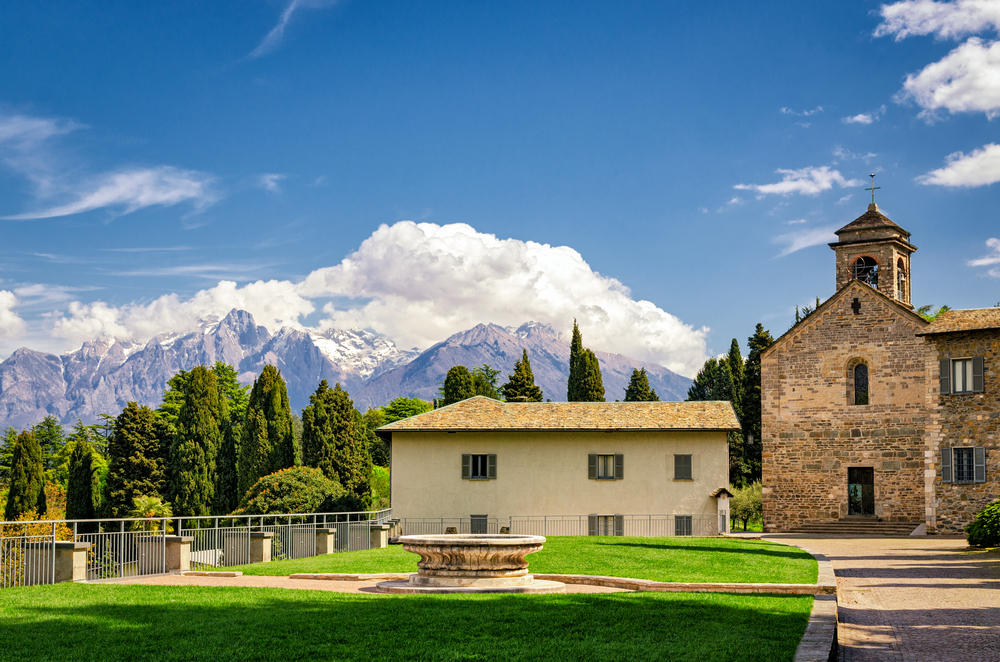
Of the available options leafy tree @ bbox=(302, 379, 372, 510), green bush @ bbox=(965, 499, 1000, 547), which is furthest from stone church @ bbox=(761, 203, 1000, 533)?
leafy tree @ bbox=(302, 379, 372, 510)

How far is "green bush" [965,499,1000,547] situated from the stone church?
8448mm

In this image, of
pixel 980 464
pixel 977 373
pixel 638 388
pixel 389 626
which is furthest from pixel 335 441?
pixel 389 626

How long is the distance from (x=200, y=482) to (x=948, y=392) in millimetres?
36671

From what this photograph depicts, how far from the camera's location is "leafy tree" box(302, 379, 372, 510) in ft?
172

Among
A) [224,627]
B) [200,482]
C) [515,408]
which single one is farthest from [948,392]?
[200,482]

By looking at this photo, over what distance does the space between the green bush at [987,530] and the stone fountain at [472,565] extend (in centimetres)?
1538

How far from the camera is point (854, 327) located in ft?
129

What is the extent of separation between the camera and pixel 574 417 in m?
41.0

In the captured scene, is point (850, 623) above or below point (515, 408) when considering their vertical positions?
below

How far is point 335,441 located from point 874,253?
29.4 m

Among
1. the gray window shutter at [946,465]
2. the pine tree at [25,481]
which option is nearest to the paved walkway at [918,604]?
the gray window shutter at [946,465]

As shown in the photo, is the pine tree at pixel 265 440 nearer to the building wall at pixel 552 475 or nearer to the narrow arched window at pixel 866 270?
the building wall at pixel 552 475

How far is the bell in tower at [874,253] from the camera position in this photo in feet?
136

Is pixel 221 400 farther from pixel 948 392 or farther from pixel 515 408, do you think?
pixel 948 392
